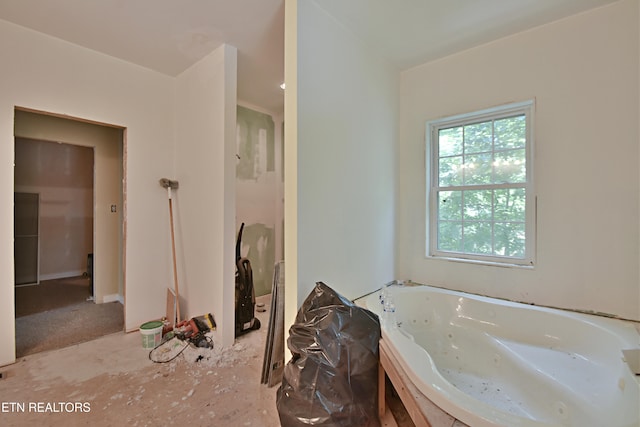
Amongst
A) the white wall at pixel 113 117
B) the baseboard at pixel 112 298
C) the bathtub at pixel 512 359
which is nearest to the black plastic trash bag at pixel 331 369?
the bathtub at pixel 512 359

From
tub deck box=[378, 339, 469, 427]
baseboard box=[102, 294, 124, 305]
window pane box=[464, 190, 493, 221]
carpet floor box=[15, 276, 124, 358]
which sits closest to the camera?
tub deck box=[378, 339, 469, 427]

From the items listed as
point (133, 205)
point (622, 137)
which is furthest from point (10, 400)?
point (622, 137)

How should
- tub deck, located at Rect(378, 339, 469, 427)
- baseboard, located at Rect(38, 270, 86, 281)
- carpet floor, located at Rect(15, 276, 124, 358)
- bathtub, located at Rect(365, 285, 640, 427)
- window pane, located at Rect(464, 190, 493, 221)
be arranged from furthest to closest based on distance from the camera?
baseboard, located at Rect(38, 270, 86, 281) → carpet floor, located at Rect(15, 276, 124, 358) → window pane, located at Rect(464, 190, 493, 221) → bathtub, located at Rect(365, 285, 640, 427) → tub deck, located at Rect(378, 339, 469, 427)

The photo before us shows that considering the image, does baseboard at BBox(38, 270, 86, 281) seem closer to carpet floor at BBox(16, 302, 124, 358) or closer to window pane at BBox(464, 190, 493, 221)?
carpet floor at BBox(16, 302, 124, 358)

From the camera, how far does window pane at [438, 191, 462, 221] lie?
2.54m

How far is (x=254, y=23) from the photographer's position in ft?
6.95

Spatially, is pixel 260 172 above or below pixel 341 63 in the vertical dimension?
below

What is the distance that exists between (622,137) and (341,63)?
1.92 meters

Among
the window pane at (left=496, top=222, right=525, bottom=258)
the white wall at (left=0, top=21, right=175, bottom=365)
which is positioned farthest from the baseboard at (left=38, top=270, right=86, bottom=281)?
the window pane at (left=496, top=222, right=525, bottom=258)

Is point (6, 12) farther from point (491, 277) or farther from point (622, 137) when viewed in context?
point (622, 137)

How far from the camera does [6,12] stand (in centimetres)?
203

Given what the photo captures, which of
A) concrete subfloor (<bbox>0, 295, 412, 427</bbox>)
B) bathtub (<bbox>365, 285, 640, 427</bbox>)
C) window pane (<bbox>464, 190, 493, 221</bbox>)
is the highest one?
window pane (<bbox>464, 190, 493, 221</bbox>)

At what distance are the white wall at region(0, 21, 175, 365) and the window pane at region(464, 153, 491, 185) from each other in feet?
9.73

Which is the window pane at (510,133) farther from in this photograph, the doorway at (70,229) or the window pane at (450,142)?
the doorway at (70,229)
